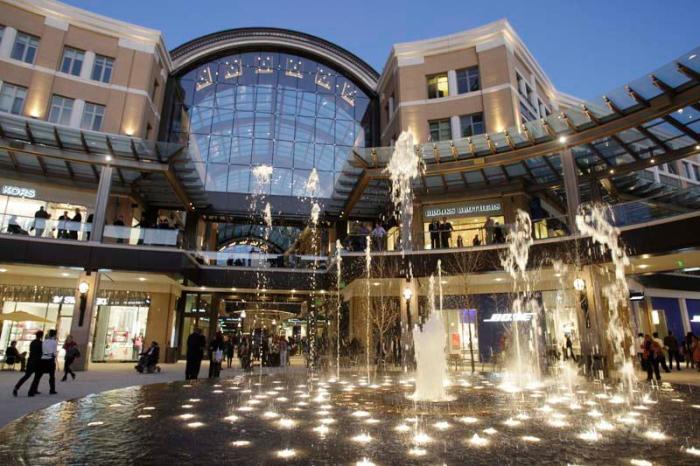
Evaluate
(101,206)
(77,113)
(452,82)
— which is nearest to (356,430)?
(101,206)

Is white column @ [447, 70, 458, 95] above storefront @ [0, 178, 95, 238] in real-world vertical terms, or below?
above

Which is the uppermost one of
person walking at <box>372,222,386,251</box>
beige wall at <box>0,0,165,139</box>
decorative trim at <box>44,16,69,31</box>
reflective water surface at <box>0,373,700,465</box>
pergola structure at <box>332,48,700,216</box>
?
decorative trim at <box>44,16,69,31</box>

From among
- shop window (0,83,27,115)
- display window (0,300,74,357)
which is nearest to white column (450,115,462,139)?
shop window (0,83,27,115)

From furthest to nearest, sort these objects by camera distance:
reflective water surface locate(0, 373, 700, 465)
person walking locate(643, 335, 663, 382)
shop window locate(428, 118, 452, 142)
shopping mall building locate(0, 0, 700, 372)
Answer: shop window locate(428, 118, 452, 142) → shopping mall building locate(0, 0, 700, 372) → person walking locate(643, 335, 663, 382) → reflective water surface locate(0, 373, 700, 465)

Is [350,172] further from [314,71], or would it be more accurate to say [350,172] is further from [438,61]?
[314,71]

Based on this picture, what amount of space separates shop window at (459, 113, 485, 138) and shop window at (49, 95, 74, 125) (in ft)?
76.3

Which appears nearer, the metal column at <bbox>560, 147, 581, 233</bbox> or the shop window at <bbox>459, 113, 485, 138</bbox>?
the metal column at <bbox>560, 147, 581, 233</bbox>

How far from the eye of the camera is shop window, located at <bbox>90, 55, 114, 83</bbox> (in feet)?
86.1

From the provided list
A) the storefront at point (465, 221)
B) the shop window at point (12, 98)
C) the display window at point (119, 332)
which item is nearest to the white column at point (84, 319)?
the display window at point (119, 332)

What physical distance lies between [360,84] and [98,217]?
22.7 m

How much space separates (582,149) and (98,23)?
28435mm

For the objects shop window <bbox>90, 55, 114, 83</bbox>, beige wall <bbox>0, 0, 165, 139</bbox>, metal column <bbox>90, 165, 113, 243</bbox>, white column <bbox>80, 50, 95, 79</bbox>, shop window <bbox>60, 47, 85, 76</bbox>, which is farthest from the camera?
shop window <bbox>90, 55, 114, 83</bbox>

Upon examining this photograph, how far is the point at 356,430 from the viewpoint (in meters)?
6.76

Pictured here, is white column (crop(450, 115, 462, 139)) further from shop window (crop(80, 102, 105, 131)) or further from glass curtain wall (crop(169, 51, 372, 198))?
shop window (crop(80, 102, 105, 131))
